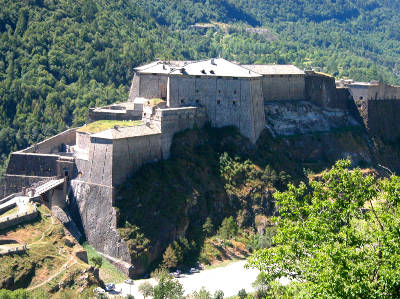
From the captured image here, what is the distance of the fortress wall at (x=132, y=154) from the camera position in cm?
6027

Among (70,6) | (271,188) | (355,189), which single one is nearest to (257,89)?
(271,188)

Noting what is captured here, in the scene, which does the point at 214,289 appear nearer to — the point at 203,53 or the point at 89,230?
the point at 89,230

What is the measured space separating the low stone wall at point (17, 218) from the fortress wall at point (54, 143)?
14.6 m

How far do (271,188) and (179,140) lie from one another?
11241mm

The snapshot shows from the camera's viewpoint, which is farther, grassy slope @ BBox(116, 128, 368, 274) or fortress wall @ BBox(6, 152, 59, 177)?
fortress wall @ BBox(6, 152, 59, 177)

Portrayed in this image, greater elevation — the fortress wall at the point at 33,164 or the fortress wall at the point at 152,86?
the fortress wall at the point at 152,86

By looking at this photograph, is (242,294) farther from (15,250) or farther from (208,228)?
(15,250)

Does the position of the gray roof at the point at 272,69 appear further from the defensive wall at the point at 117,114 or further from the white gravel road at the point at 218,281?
the white gravel road at the point at 218,281

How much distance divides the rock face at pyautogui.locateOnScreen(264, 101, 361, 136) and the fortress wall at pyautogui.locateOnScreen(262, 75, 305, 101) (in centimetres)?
125

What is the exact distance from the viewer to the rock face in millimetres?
79556

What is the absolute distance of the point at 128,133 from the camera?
61688 mm

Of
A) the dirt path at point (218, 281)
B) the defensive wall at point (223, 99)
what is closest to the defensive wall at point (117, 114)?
the defensive wall at point (223, 99)

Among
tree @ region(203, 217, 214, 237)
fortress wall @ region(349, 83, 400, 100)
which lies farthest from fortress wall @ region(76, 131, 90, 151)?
fortress wall @ region(349, 83, 400, 100)

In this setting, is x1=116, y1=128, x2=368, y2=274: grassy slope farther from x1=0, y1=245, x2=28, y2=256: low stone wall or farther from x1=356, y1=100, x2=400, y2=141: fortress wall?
x1=356, y1=100, x2=400, y2=141: fortress wall
